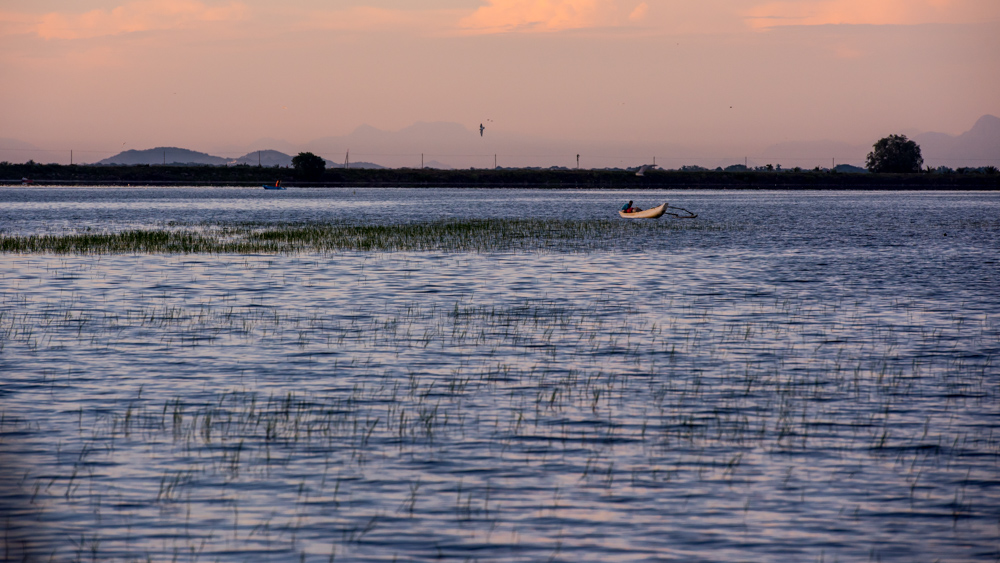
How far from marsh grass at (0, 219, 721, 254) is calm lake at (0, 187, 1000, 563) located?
622 inches

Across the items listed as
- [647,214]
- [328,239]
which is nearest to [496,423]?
[328,239]

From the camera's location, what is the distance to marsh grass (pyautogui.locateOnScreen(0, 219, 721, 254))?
49844mm

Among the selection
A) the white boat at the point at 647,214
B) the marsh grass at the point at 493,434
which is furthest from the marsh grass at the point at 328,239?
the marsh grass at the point at 493,434

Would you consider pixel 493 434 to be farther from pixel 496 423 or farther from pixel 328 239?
pixel 328 239

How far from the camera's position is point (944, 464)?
13703 mm

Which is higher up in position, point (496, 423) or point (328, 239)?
point (328, 239)

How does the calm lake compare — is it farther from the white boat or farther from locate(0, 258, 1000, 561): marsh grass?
the white boat

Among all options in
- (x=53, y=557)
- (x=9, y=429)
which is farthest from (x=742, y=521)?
(x=9, y=429)

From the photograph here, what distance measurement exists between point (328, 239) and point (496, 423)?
42175 millimetres

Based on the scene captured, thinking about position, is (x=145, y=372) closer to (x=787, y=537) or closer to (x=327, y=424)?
(x=327, y=424)

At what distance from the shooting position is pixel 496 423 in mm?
15680

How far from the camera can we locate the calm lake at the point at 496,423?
36.0ft

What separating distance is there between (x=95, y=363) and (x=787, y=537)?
14.6 meters

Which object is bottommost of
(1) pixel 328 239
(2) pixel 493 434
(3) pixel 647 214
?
(2) pixel 493 434
